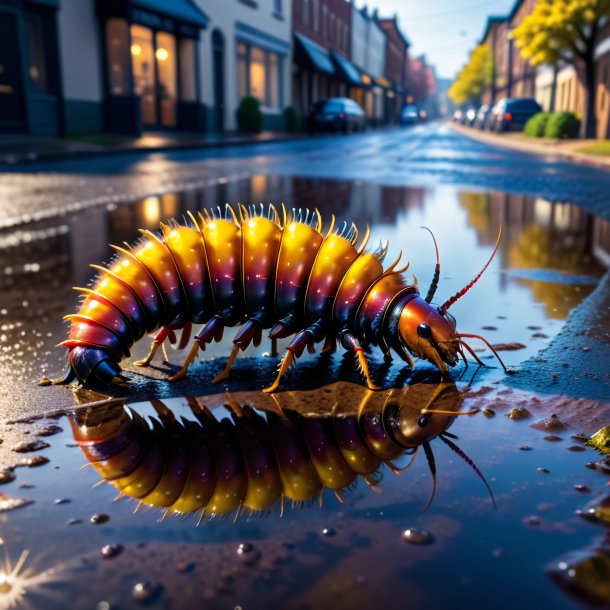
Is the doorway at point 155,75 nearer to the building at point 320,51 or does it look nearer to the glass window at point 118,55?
the glass window at point 118,55

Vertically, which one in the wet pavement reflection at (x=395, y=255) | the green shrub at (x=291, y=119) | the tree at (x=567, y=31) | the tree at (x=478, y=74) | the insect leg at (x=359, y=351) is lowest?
the wet pavement reflection at (x=395, y=255)

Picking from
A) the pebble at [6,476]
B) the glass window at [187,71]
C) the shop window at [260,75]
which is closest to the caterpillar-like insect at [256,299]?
the pebble at [6,476]

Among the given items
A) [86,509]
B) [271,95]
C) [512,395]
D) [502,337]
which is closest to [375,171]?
[502,337]

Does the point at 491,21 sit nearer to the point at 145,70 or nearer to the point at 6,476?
the point at 145,70

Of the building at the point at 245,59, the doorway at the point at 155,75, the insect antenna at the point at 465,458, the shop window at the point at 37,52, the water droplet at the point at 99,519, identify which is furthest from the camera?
the building at the point at 245,59

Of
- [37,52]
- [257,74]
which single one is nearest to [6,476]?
[37,52]

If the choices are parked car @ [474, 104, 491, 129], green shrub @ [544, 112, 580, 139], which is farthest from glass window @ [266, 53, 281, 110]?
parked car @ [474, 104, 491, 129]

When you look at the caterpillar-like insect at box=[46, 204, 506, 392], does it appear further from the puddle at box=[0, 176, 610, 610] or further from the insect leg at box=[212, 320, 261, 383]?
the puddle at box=[0, 176, 610, 610]

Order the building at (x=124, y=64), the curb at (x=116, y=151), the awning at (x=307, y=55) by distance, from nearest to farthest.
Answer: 1. the curb at (x=116, y=151)
2. the building at (x=124, y=64)
3. the awning at (x=307, y=55)
